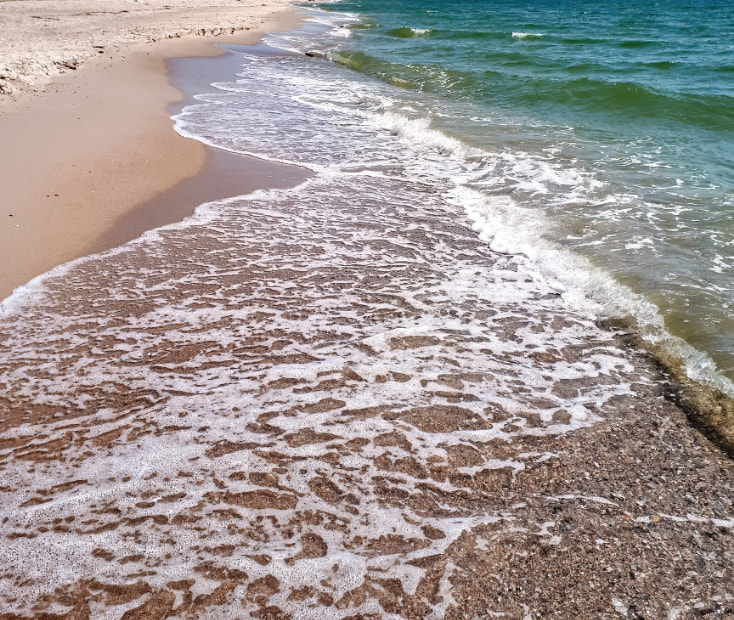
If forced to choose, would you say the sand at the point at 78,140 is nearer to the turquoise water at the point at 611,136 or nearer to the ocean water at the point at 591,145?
the ocean water at the point at 591,145

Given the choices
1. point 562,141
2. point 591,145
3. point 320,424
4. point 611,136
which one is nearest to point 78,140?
point 320,424

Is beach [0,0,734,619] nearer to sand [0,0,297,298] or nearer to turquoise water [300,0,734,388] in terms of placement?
sand [0,0,297,298]

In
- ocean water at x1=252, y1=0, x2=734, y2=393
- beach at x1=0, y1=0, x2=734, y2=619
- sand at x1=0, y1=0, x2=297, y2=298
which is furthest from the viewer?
sand at x1=0, y1=0, x2=297, y2=298

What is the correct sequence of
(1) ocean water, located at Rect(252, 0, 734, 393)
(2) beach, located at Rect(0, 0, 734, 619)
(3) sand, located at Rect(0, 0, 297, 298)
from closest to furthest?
(2) beach, located at Rect(0, 0, 734, 619) < (1) ocean water, located at Rect(252, 0, 734, 393) < (3) sand, located at Rect(0, 0, 297, 298)

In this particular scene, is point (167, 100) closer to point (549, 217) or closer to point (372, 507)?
point (549, 217)

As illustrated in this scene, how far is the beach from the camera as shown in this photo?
2.91 metres

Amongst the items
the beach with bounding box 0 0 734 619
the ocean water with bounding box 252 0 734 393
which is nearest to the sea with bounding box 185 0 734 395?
the ocean water with bounding box 252 0 734 393

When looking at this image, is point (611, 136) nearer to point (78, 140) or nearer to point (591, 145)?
point (591, 145)

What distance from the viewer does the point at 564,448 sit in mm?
3861

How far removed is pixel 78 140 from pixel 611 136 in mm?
10162

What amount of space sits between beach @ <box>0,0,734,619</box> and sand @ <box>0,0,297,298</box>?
0.07 m

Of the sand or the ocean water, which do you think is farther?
the sand

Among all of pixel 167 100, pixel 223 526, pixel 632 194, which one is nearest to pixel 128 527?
pixel 223 526

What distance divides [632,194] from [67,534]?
27.2ft
